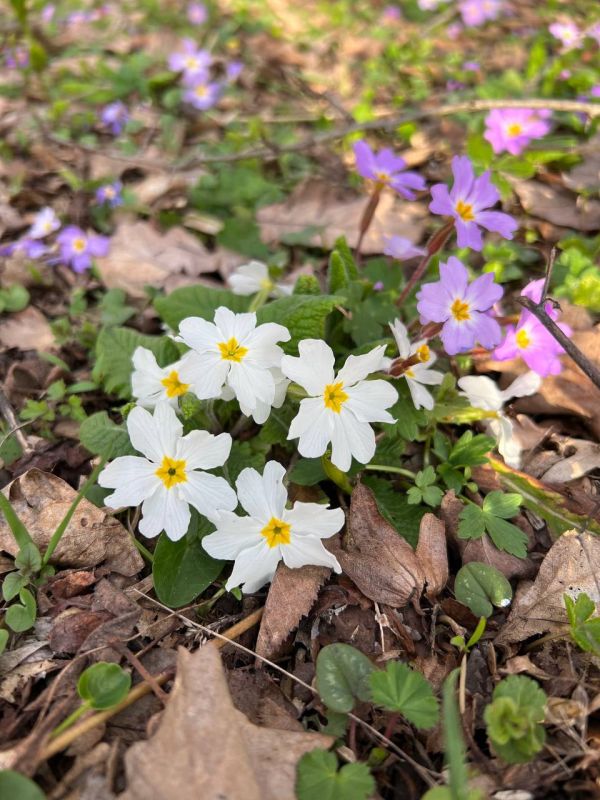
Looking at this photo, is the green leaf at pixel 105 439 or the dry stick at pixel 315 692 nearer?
the dry stick at pixel 315 692

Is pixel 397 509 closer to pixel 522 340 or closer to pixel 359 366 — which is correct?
pixel 359 366

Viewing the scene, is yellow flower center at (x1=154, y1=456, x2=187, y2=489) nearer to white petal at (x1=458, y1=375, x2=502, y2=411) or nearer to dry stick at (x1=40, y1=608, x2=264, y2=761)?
dry stick at (x1=40, y1=608, x2=264, y2=761)

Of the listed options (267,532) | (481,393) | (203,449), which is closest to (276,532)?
(267,532)

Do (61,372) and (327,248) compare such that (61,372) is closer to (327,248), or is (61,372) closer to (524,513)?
(327,248)

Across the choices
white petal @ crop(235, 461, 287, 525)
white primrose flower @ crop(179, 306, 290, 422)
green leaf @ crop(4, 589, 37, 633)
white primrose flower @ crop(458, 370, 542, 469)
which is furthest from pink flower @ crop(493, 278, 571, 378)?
green leaf @ crop(4, 589, 37, 633)

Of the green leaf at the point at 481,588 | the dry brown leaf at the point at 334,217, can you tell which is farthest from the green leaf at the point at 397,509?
the dry brown leaf at the point at 334,217

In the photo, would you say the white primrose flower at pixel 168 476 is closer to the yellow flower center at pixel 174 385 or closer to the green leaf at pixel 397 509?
the yellow flower center at pixel 174 385

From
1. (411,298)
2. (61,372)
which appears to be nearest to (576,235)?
(411,298)
